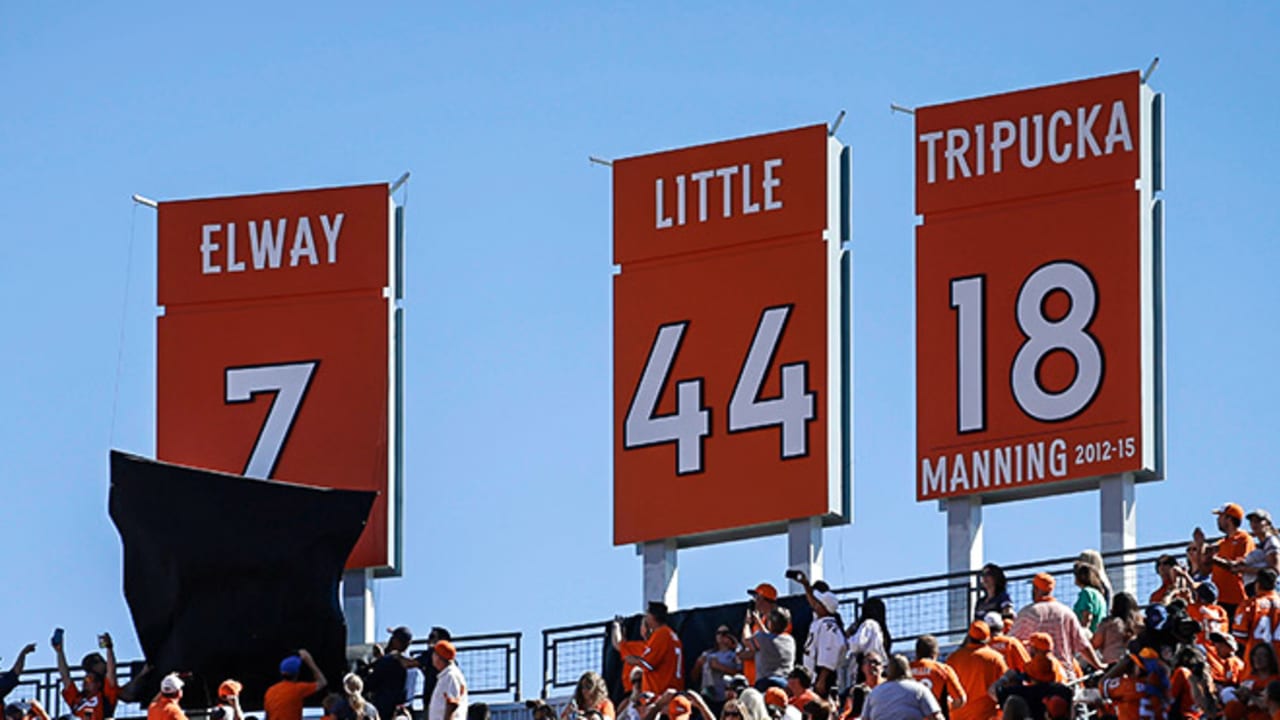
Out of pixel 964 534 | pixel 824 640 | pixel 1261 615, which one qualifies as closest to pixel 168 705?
pixel 824 640

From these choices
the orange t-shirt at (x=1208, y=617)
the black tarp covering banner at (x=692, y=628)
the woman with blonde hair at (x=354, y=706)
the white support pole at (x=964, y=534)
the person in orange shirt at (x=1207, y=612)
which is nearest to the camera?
the person in orange shirt at (x=1207, y=612)

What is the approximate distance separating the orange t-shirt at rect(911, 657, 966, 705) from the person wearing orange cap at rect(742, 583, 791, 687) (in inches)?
157

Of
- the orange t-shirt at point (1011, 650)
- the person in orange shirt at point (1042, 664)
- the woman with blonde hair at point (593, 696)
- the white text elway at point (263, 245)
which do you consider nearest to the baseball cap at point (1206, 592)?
the orange t-shirt at point (1011, 650)

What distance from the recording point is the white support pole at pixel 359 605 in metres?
33.8

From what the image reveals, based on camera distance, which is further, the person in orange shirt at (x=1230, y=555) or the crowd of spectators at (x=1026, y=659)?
the person in orange shirt at (x=1230, y=555)

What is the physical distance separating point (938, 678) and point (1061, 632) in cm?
169

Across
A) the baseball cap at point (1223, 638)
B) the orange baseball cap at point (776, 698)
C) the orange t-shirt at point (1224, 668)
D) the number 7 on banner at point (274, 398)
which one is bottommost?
the orange baseball cap at point (776, 698)

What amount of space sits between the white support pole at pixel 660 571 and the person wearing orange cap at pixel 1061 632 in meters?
8.68

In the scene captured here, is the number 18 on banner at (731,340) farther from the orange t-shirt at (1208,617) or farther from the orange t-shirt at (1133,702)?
the orange t-shirt at (1133,702)

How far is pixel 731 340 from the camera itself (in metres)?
32.7

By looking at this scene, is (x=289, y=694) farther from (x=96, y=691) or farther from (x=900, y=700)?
(x=900, y=700)

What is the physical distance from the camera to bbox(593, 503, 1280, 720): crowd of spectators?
22000mm

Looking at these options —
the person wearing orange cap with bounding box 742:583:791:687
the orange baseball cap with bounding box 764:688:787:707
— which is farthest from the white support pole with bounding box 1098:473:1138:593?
the orange baseball cap with bounding box 764:688:787:707

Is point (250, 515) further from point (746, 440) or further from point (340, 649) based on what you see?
point (746, 440)
